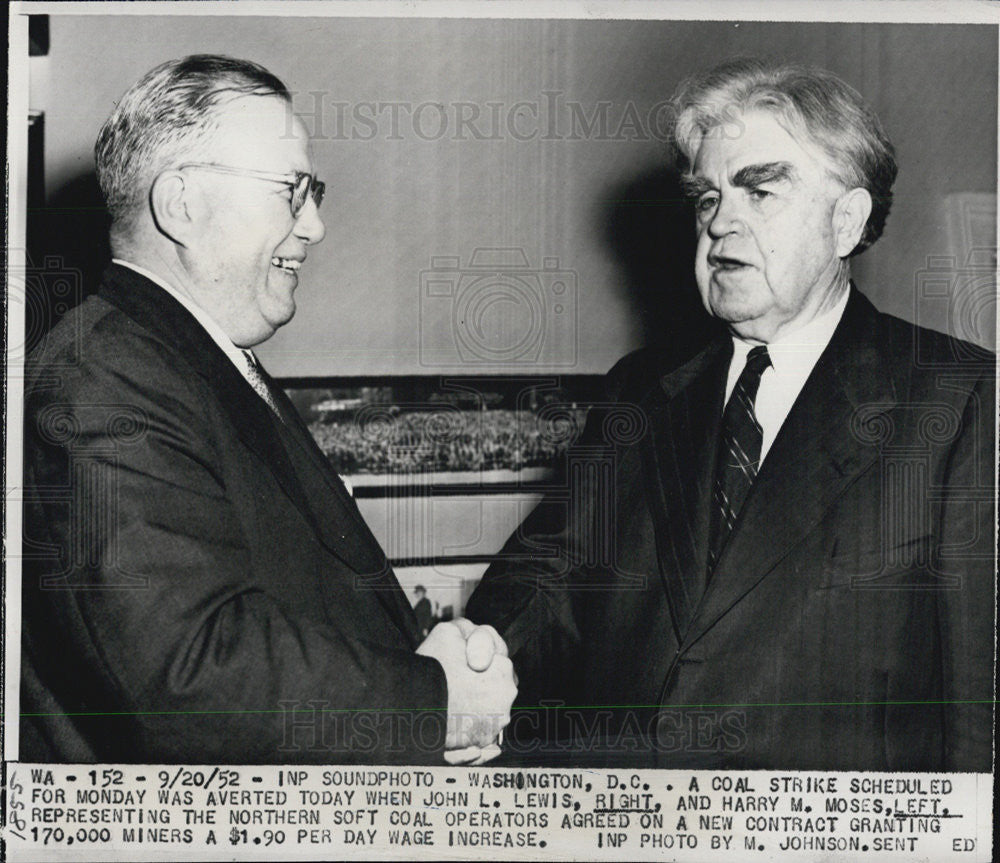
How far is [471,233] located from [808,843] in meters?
1.50

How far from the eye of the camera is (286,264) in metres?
2.25

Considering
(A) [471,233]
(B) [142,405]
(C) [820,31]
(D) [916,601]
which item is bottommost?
(D) [916,601]

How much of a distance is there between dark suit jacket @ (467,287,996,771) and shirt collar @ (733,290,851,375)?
0.02 metres

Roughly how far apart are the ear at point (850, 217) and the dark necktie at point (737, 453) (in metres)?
0.28

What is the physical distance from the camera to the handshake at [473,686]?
7.33 feet

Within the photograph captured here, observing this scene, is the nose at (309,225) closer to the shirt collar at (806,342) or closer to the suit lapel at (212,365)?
the suit lapel at (212,365)

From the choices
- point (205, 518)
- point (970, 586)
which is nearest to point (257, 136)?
point (205, 518)

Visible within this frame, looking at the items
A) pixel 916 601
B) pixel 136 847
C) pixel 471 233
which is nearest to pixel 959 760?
pixel 916 601

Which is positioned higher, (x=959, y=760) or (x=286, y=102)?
(x=286, y=102)

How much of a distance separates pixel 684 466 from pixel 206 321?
3.39 feet

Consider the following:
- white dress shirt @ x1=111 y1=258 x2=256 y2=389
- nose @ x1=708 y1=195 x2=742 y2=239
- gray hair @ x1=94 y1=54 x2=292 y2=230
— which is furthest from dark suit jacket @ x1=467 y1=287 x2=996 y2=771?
gray hair @ x1=94 y1=54 x2=292 y2=230

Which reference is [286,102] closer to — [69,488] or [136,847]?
[69,488]

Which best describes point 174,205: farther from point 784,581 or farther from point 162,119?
point 784,581

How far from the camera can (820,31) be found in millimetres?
2318
